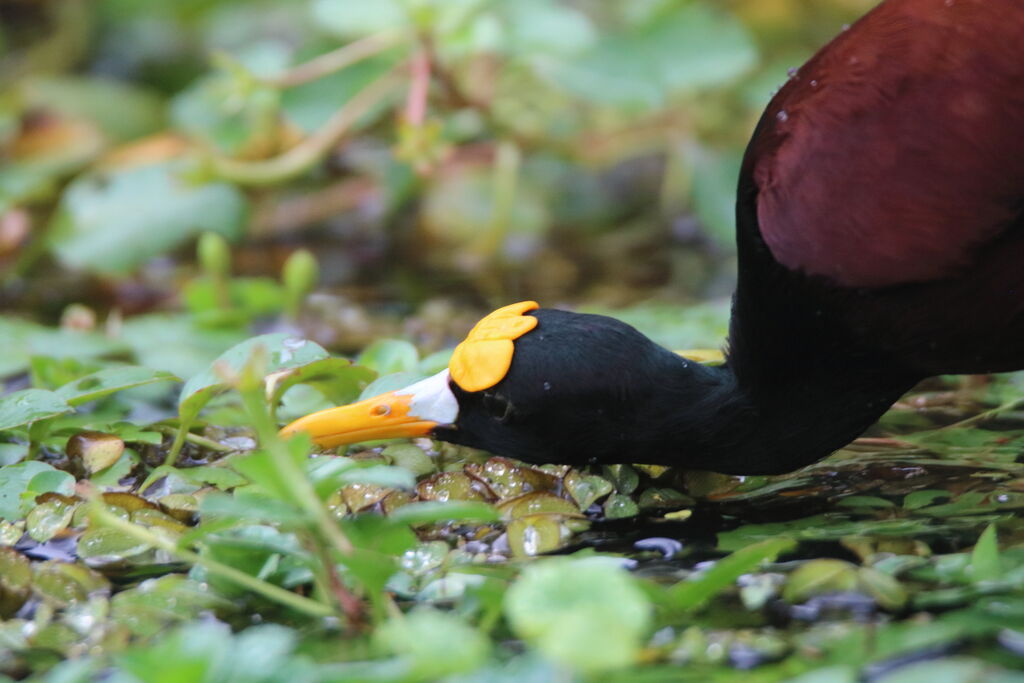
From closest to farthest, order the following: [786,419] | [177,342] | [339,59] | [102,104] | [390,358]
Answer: [786,419] < [390,358] < [177,342] < [339,59] < [102,104]

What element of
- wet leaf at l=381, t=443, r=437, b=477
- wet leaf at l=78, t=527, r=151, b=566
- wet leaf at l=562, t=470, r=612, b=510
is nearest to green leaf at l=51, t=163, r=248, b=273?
wet leaf at l=381, t=443, r=437, b=477

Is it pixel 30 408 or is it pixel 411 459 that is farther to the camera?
pixel 411 459

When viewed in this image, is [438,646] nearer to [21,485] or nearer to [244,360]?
[244,360]

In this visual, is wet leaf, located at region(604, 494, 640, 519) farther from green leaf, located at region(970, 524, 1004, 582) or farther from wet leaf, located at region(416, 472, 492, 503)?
green leaf, located at region(970, 524, 1004, 582)

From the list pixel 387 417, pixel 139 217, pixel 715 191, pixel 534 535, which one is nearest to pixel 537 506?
pixel 534 535

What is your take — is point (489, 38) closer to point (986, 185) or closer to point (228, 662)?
point (986, 185)

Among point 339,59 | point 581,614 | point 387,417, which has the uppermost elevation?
point 339,59

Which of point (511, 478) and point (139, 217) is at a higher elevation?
point (139, 217)
